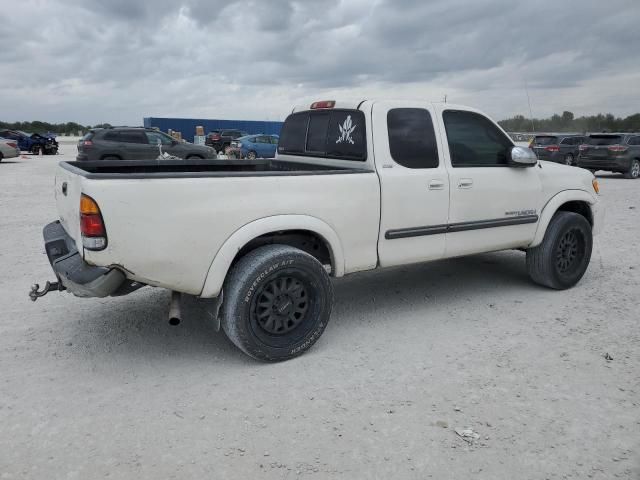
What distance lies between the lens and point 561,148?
68.0ft

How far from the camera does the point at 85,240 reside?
3182 mm

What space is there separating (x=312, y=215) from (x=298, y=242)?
0.45 meters

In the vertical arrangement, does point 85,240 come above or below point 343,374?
above

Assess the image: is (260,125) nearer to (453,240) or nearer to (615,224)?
(615,224)

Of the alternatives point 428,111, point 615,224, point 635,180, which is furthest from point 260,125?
point 428,111

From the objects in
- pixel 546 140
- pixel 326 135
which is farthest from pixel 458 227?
pixel 546 140

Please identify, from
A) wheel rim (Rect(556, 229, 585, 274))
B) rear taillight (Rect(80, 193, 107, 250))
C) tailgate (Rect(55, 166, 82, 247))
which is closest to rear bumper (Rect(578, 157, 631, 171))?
wheel rim (Rect(556, 229, 585, 274))

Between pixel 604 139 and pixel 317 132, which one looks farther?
pixel 604 139

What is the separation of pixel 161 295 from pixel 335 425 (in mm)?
2755

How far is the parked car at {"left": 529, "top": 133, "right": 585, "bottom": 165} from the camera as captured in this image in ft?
68.1

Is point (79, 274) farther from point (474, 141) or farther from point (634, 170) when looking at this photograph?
point (634, 170)

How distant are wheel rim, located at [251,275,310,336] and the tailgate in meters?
1.23

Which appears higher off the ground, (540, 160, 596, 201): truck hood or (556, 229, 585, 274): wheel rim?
(540, 160, 596, 201): truck hood

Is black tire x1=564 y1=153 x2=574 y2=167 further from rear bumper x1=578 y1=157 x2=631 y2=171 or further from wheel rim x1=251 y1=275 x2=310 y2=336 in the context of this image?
wheel rim x1=251 y1=275 x2=310 y2=336
